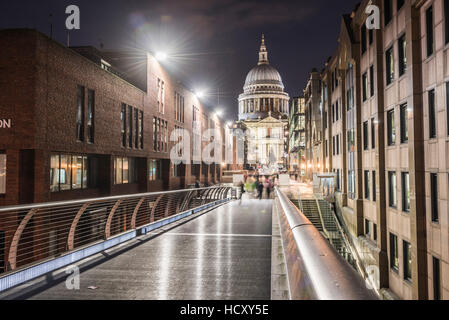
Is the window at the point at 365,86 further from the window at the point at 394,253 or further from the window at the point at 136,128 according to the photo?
the window at the point at 136,128

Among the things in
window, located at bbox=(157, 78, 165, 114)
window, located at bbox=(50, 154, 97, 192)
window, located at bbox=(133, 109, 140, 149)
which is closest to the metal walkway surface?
window, located at bbox=(50, 154, 97, 192)

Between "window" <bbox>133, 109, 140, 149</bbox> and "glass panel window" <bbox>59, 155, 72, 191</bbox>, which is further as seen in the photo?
"window" <bbox>133, 109, 140, 149</bbox>

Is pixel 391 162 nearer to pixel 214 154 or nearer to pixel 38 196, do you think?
pixel 38 196

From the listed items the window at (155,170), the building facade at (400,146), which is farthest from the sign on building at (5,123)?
the building facade at (400,146)

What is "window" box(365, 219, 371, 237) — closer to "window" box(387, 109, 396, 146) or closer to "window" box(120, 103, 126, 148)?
"window" box(387, 109, 396, 146)

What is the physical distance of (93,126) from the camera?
20875mm

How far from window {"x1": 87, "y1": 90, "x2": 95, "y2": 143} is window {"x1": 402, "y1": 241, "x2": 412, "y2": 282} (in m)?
17.4

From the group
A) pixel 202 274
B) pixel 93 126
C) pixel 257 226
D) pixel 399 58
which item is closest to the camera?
pixel 202 274

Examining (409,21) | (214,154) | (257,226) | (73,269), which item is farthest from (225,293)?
(214,154)

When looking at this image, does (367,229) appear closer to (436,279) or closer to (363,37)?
(436,279)

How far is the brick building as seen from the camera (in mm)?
15844

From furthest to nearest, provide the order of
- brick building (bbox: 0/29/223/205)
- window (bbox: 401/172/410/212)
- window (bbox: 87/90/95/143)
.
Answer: window (bbox: 87/90/95/143)
window (bbox: 401/172/410/212)
brick building (bbox: 0/29/223/205)

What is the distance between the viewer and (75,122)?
1892cm
